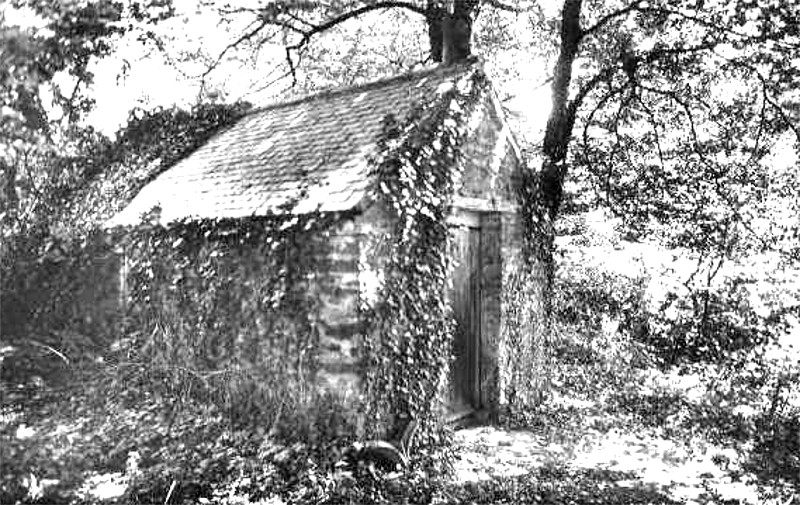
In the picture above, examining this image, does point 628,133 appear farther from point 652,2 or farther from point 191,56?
point 191,56

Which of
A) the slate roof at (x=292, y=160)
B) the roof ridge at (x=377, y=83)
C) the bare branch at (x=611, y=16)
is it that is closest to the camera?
the slate roof at (x=292, y=160)

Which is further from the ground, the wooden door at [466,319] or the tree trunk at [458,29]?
the tree trunk at [458,29]

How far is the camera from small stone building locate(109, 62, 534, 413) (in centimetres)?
651

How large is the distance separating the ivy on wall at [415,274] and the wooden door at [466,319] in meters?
0.60

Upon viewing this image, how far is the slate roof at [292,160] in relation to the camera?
7141mm

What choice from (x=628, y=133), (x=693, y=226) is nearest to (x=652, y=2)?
(x=628, y=133)

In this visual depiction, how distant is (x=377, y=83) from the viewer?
9.55m

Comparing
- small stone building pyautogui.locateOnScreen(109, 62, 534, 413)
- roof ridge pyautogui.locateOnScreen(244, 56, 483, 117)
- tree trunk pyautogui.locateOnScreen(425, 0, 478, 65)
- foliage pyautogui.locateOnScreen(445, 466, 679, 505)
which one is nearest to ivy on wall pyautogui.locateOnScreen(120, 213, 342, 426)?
small stone building pyautogui.locateOnScreen(109, 62, 534, 413)

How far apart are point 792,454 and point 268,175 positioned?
24.0 feet

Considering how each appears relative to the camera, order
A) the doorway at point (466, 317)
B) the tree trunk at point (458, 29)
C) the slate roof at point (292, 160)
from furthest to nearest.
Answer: the tree trunk at point (458, 29) < the doorway at point (466, 317) < the slate roof at point (292, 160)

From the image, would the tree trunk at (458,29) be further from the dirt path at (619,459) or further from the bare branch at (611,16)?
the dirt path at (619,459)

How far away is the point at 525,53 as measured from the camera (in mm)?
16438

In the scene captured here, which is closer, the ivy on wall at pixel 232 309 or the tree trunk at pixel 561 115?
the ivy on wall at pixel 232 309

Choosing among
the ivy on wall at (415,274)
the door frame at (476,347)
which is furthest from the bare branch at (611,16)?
the door frame at (476,347)
